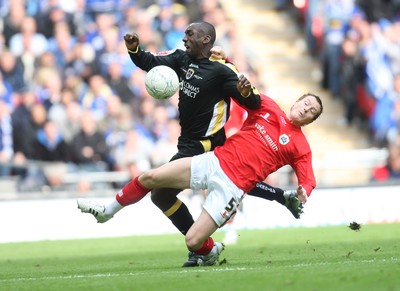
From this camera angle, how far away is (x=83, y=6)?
79.0ft

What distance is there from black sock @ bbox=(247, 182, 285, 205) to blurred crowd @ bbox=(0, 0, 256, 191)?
27.7ft

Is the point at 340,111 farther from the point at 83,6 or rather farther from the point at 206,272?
the point at 206,272

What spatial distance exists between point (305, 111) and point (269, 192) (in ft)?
3.54

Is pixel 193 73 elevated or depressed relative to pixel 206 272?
elevated

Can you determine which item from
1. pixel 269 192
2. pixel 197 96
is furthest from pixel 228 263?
pixel 197 96

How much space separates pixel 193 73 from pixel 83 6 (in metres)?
13.0

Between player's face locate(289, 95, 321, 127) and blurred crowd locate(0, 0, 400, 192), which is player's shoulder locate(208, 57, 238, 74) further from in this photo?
blurred crowd locate(0, 0, 400, 192)

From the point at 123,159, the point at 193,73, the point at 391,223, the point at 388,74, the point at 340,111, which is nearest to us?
the point at 193,73

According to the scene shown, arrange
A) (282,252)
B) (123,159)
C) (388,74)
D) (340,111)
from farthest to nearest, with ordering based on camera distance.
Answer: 1. (340,111)
2. (388,74)
3. (123,159)
4. (282,252)

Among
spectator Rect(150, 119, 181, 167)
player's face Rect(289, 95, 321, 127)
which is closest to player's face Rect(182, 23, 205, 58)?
player's face Rect(289, 95, 321, 127)

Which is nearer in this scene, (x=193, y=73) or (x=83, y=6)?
(x=193, y=73)

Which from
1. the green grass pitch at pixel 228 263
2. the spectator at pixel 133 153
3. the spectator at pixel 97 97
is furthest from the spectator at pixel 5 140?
the green grass pitch at pixel 228 263

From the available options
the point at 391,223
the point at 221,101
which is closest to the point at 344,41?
the point at 391,223

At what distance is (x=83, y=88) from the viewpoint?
73.7 feet
